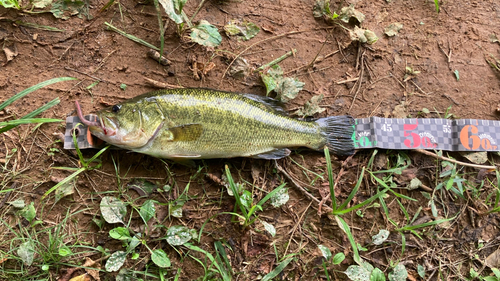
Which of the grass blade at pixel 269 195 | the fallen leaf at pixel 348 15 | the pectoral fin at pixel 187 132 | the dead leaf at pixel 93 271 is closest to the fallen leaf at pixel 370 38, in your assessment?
the fallen leaf at pixel 348 15

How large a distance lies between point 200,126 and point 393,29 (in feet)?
10.3

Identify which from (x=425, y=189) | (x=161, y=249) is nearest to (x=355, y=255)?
(x=425, y=189)

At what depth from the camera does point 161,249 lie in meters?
3.36

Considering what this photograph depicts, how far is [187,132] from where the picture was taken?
3.30m

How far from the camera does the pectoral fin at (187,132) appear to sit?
328 centimetres

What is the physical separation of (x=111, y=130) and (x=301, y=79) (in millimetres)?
2467

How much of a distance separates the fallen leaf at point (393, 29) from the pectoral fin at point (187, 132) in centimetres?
302

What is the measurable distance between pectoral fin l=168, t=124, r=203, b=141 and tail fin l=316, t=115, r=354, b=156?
1486 millimetres

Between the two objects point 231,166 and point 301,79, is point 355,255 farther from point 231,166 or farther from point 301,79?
point 301,79

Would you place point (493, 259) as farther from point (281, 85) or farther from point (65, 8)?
point (65, 8)

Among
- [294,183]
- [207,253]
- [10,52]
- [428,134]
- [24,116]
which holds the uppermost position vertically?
[10,52]

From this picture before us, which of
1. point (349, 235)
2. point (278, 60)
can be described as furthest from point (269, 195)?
point (278, 60)

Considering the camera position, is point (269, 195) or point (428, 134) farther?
point (428, 134)

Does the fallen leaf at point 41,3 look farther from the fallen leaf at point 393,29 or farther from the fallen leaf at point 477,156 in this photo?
the fallen leaf at point 477,156
